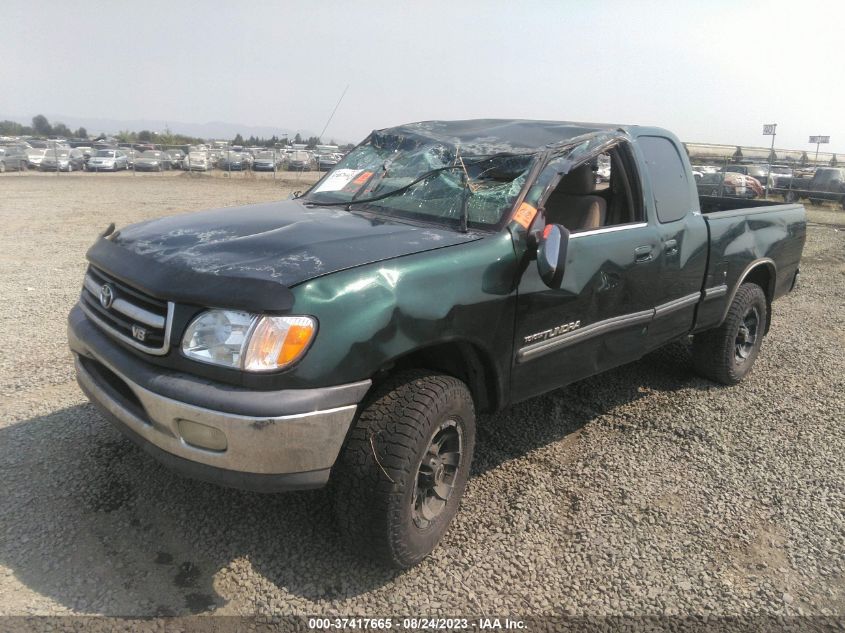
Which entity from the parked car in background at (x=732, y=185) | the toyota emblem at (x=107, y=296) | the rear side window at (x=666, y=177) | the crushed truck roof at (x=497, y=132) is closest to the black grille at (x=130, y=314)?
the toyota emblem at (x=107, y=296)

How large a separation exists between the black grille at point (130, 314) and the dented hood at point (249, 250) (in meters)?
0.06

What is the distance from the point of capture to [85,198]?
1850 centimetres

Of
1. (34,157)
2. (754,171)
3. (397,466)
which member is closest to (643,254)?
(397,466)

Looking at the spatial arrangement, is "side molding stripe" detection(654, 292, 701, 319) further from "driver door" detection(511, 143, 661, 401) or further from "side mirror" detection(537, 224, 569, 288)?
"side mirror" detection(537, 224, 569, 288)

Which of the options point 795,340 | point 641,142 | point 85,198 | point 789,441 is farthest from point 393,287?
point 85,198

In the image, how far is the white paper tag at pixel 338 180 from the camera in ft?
12.8

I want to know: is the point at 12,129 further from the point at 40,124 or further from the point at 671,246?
the point at 671,246

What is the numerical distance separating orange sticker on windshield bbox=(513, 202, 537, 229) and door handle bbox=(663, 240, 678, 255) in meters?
1.21

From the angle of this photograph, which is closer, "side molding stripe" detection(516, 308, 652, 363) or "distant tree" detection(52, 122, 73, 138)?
"side molding stripe" detection(516, 308, 652, 363)

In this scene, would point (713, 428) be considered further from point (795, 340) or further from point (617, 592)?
point (795, 340)

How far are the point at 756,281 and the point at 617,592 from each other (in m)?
3.40

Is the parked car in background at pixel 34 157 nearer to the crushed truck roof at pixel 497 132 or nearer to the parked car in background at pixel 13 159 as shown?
the parked car in background at pixel 13 159

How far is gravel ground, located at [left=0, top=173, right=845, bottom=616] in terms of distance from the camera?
2586mm

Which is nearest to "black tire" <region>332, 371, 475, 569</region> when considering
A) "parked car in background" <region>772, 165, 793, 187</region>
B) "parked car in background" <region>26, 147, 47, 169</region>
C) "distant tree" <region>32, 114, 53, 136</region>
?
"parked car in background" <region>772, 165, 793, 187</region>
